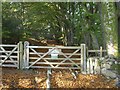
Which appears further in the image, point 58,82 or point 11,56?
point 11,56

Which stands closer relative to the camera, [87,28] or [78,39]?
[87,28]

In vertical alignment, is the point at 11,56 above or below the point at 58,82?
above

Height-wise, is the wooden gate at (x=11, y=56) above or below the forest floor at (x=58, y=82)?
above

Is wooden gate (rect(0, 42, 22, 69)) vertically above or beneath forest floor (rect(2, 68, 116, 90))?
above

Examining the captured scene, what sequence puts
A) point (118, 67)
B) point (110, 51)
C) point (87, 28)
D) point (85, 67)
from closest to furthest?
point (118, 67), point (110, 51), point (85, 67), point (87, 28)

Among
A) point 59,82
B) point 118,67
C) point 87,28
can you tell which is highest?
point 87,28

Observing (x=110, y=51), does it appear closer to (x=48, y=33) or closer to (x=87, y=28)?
(x=87, y=28)

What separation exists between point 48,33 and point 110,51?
536 inches

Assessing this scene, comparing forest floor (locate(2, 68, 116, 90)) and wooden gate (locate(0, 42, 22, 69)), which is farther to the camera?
wooden gate (locate(0, 42, 22, 69))

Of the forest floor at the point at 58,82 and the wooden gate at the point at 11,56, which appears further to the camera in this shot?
the wooden gate at the point at 11,56

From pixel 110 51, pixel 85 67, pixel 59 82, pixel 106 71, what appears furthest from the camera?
pixel 85 67

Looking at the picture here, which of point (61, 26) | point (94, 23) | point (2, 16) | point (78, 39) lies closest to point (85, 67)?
point (94, 23)

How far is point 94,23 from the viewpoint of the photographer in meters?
11.7

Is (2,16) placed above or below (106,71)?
above
